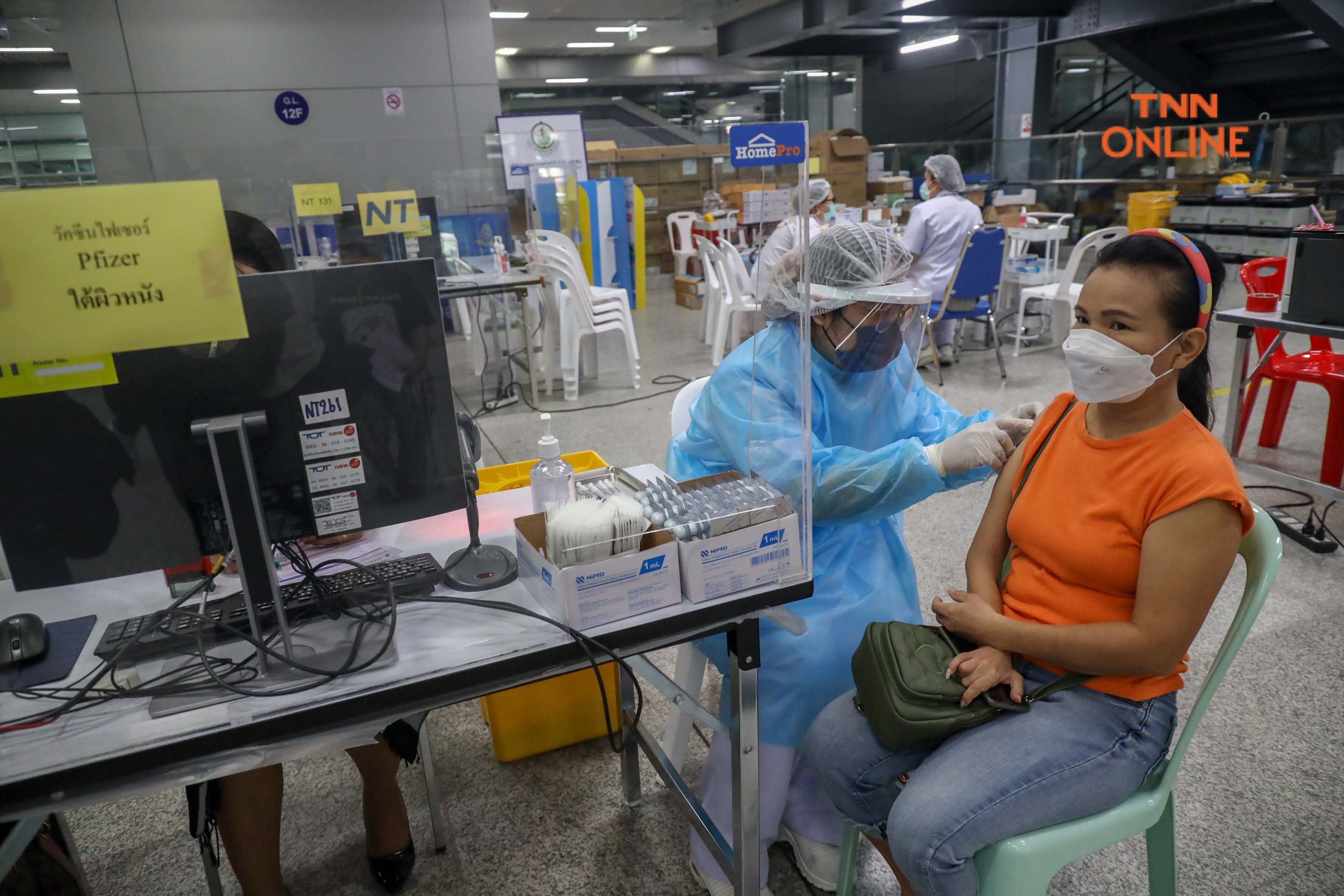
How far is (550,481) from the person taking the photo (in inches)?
51.6

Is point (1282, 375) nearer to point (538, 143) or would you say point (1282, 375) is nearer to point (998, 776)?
point (998, 776)

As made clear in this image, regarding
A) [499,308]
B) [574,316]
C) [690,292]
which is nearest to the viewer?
[574,316]

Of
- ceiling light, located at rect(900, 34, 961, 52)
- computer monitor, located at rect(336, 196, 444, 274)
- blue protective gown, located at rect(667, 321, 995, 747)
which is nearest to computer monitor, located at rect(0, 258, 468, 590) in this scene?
blue protective gown, located at rect(667, 321, 995, 747)

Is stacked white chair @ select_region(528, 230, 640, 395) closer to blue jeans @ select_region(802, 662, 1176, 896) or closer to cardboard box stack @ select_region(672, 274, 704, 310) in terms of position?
cardboard box stack @ select_region(672, 274, 704, 310)

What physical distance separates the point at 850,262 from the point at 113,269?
113 centimetres

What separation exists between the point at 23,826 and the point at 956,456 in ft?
4.62

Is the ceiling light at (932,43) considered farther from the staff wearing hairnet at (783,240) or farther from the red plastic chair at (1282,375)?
the staff wearing hairnet at (783,240)

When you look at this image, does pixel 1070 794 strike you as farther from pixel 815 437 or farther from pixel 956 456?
pixel 815 437

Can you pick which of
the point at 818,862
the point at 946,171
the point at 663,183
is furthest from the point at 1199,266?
the point at 663,183

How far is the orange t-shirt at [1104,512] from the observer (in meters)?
1.14

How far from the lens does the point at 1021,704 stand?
1.20 metres

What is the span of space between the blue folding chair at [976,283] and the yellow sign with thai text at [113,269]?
14.1 ft

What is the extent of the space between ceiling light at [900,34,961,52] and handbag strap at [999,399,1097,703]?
11779 millimetres

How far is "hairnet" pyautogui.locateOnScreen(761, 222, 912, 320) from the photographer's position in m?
1.51
